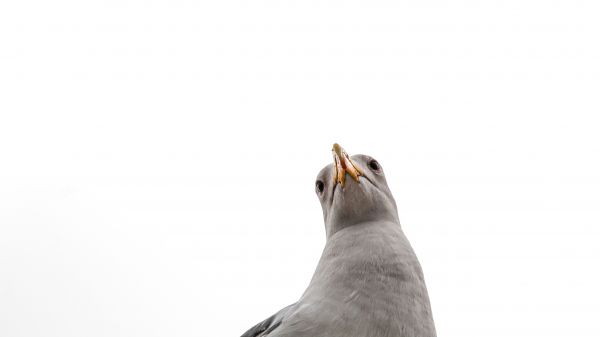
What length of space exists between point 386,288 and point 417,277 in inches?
12.7

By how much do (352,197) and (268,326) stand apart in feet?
3.35

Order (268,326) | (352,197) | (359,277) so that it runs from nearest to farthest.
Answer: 1. (359,277)
2. (268,326)
3. (352,197)

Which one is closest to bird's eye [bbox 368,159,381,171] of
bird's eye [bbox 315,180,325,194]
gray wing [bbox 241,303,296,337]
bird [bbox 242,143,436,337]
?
bird [bbox 242,143,436,337]

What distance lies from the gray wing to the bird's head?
0.77 m

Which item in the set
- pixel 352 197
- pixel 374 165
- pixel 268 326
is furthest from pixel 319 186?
pixel 268 326

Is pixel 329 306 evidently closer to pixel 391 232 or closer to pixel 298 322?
pixel 298 322

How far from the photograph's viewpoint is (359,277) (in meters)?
3.36

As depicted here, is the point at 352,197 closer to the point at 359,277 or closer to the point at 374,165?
the point at 374,165

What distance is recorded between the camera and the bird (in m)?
3.08

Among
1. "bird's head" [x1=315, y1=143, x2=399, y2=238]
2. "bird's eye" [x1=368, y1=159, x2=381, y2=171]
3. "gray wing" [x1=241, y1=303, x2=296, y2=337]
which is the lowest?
"gray wing" [x1=241, y1=303, x2=296, y2=337]

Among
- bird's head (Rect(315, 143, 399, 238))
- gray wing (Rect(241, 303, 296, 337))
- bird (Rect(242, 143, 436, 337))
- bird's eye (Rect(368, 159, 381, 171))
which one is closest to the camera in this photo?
bird (Rect(242, 143, 436, 337))

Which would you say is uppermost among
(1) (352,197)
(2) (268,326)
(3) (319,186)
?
(3) (319,186)

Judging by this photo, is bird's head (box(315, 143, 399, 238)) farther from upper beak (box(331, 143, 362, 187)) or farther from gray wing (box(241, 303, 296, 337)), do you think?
gray wing (box(241, 303, 296, 337))

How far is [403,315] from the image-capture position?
3.13 meters
